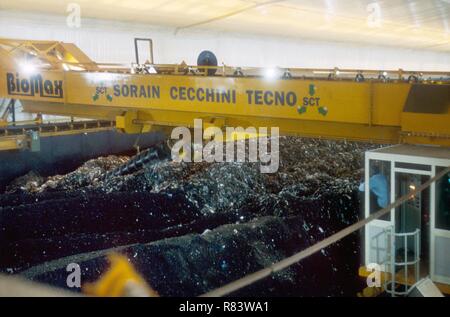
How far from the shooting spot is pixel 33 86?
7871 mm

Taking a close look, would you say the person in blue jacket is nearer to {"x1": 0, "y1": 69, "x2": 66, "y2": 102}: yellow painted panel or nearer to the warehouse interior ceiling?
{"x1": 0, "y1": 69, "x2": 66, "y2": 102}: yellow painted panel

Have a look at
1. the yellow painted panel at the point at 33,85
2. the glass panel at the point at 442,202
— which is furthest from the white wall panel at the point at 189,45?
the glass panel at the point at 442,202

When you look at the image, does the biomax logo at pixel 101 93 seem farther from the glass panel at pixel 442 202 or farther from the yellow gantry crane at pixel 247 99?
the glass panel at pixel 442 202

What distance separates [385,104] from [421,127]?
422mm

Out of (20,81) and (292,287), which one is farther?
(20,81)

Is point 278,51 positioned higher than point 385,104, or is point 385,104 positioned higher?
point 278,51

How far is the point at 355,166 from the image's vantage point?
533 inches

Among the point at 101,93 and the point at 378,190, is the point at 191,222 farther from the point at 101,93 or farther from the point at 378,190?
the point at 378,190

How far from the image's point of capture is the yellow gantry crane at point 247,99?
4875 mm

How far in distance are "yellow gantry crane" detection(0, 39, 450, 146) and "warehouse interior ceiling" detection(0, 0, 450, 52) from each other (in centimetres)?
811

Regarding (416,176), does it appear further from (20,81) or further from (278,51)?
(278,51)

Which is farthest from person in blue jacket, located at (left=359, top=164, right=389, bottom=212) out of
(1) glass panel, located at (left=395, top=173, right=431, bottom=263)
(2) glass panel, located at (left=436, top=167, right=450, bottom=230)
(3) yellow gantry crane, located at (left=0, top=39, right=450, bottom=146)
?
(2) glass panel, located at (left=436, top=167, right=450, bottom=230)
